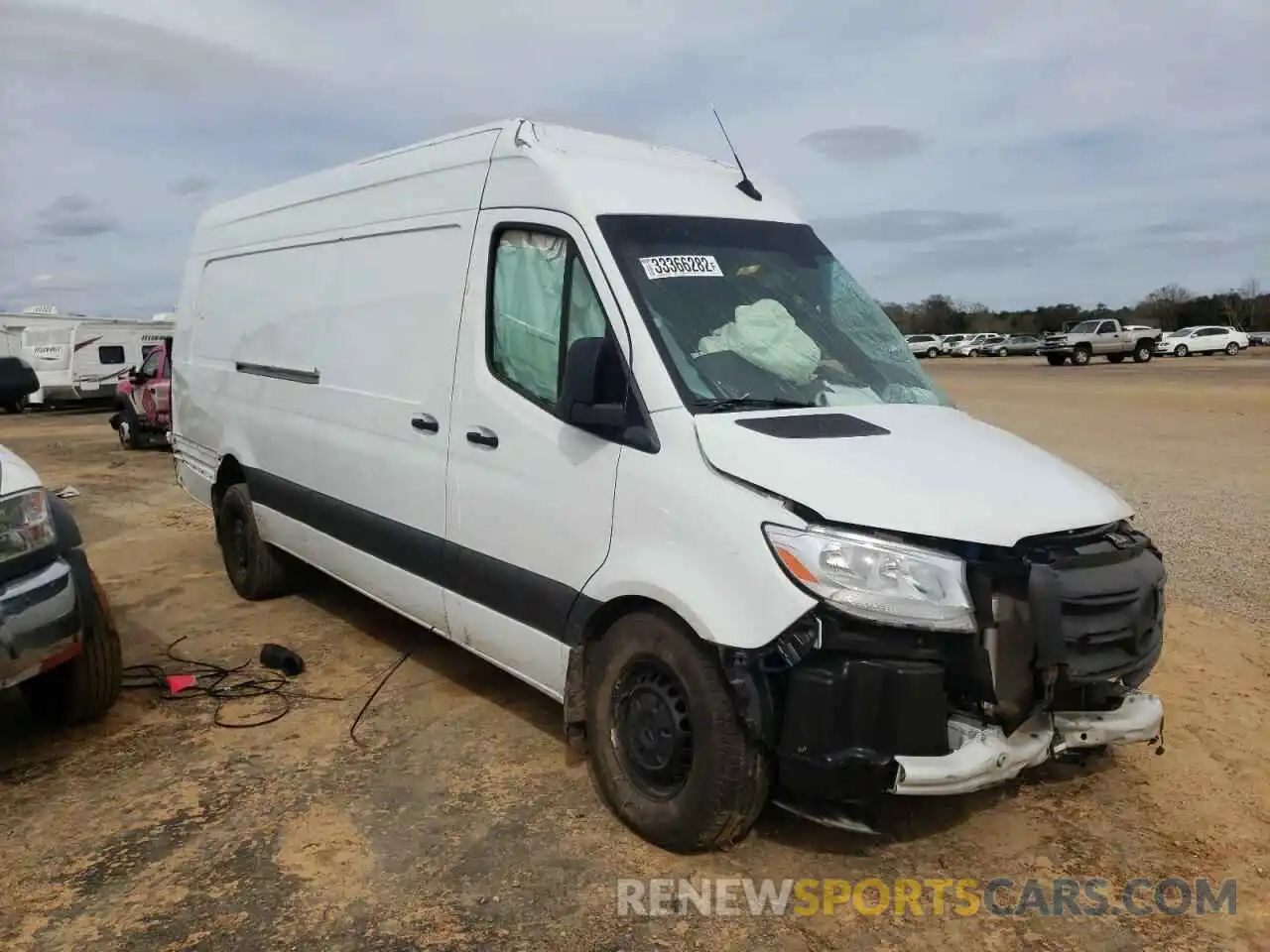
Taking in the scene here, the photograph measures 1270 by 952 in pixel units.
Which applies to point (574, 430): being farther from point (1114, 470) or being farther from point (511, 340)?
point (1114, 470)

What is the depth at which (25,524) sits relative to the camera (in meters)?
4.15

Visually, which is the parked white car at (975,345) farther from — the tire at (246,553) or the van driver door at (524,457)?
the van driver door at (524,457)

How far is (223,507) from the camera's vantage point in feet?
23.0

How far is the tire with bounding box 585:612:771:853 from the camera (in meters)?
3.30

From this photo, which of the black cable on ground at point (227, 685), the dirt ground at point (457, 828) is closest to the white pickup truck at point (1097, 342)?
the dirt ground at point (457, 828)

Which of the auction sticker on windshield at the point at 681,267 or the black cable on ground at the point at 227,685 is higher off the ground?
the auction sticker on windshield at the point at 681,267

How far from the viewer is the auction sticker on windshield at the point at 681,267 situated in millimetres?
3912

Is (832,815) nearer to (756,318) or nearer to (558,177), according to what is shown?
(756,318)

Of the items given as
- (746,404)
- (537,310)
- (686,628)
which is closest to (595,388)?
(746,404)

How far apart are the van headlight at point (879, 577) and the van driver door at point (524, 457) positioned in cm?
87

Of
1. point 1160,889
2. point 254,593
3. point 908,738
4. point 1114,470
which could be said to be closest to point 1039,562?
point 908,738

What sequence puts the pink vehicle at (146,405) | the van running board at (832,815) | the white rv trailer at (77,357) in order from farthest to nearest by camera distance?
the white rv trailer at (77,357) → the pink vehicle at (146,405) → the van running board at (832,815)

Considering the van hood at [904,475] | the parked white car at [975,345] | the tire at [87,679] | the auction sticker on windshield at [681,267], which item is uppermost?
the parked white car at [975,345]

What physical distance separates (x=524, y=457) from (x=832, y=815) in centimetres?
182
